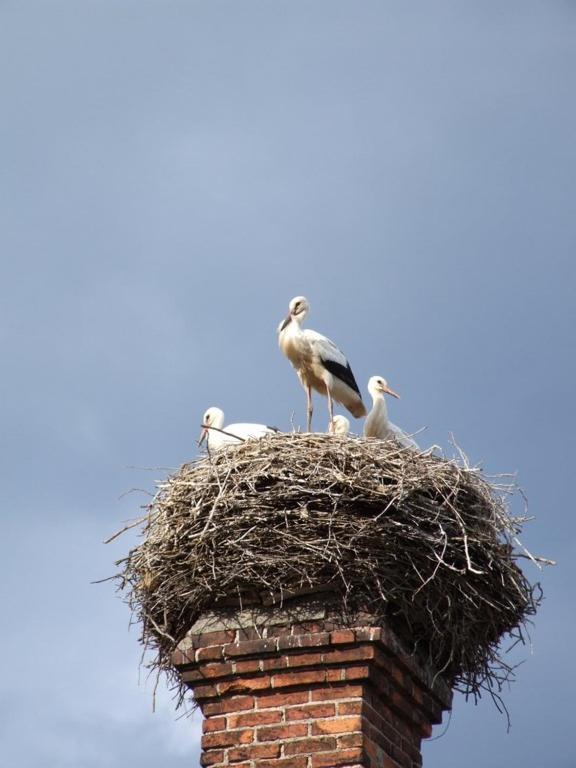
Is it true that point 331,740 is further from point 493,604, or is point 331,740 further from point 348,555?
point 493,604

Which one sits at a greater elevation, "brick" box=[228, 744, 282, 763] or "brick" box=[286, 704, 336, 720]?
"brick" box=[286, 704, 336, 720]

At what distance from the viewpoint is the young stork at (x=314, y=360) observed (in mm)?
11414

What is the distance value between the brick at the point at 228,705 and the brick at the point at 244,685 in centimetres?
4

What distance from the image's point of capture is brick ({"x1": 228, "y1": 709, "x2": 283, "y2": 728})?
6477 mm

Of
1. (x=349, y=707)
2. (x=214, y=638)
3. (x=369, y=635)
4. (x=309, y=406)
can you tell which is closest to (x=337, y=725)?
(x=349, y=707)

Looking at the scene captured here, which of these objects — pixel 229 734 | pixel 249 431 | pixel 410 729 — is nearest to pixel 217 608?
pixel 229 734

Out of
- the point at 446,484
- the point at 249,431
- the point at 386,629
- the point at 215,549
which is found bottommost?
the point at 386,629

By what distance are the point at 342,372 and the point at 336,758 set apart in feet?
19.0

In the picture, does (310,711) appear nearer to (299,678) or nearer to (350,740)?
(299,678)

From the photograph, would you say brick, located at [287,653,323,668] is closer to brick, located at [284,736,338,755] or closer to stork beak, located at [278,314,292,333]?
brick, located at [284,736,338,755]

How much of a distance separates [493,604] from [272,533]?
4.59 ft

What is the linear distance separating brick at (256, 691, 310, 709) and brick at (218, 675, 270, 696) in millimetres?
51

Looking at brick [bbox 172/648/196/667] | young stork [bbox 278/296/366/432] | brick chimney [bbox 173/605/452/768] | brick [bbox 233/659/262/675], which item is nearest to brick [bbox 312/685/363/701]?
brick chimney [bbox 173/605/452/768]

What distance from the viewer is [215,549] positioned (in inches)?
279
